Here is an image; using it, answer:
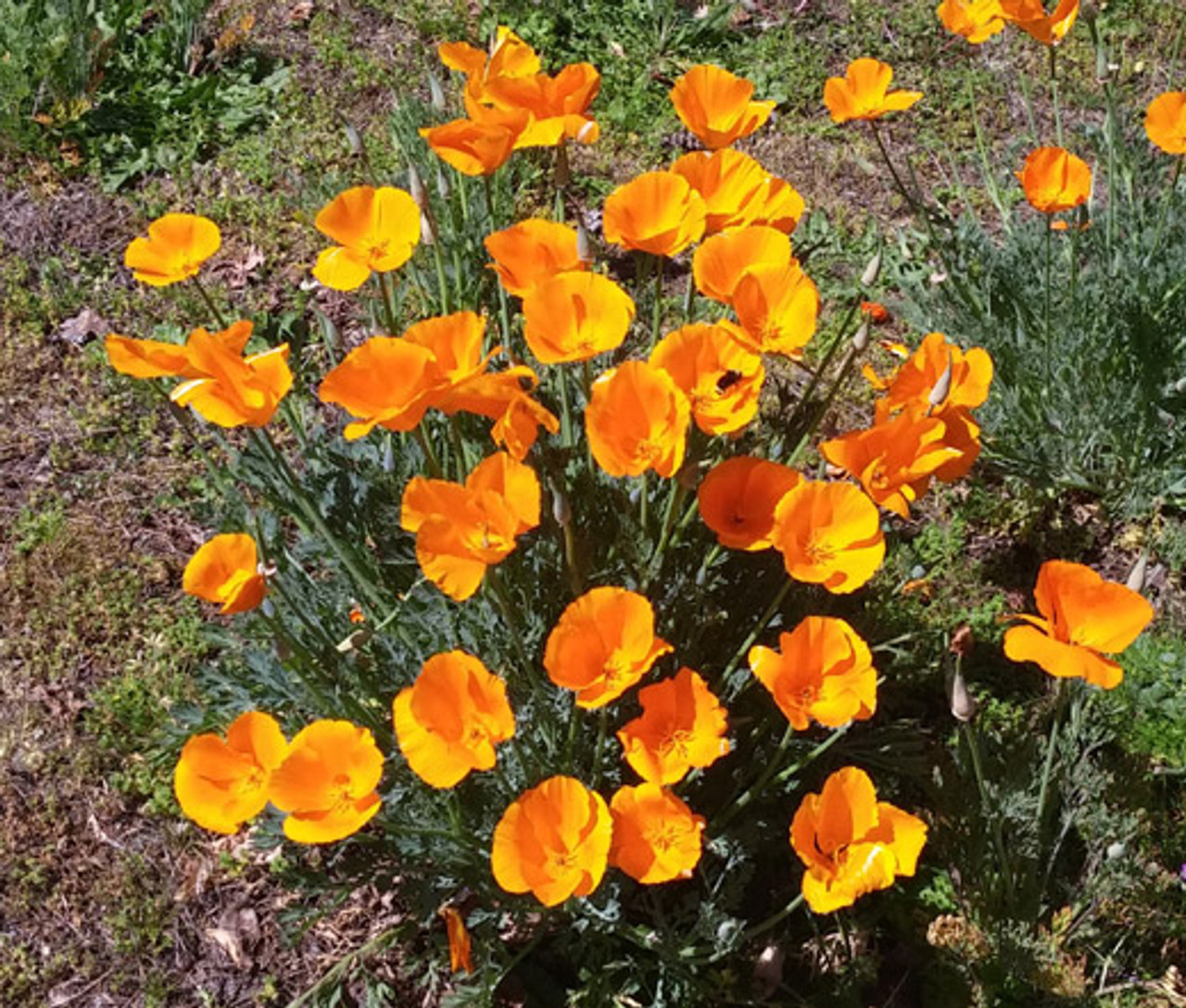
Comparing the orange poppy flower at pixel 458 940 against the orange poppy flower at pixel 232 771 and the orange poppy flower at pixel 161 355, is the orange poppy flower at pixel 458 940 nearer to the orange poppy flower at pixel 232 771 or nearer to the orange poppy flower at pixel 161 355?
the orange poppy flower at pixel 232 771

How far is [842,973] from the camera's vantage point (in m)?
2.36

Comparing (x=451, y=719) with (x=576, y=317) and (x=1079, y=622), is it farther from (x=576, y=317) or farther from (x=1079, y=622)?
(x=1079, y=622)

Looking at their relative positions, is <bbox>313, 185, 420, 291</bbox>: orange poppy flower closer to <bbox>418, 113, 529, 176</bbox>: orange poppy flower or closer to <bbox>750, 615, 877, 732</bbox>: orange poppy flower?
<bbox>418, 113, 529, 176</bbox>: orange poppy flower

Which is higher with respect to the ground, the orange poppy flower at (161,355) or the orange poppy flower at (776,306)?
the orange poppy flower at (776,306)

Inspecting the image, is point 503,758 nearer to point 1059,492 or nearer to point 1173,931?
point 1173,931

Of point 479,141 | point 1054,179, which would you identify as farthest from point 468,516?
point 1054,179

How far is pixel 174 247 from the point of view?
2285 mm

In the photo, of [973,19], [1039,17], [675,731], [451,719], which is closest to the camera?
[451,719]

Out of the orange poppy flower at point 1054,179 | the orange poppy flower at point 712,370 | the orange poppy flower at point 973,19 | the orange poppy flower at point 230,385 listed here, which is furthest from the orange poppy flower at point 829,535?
the orange poppy flower at point 973,19

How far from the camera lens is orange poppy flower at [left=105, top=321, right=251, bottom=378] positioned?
1.93m

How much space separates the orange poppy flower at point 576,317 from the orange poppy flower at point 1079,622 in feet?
2.47

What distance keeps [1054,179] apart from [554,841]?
1.77 meters

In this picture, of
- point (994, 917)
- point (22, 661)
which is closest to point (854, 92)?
point (994, 917)

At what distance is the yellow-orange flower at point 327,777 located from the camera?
176 cm
